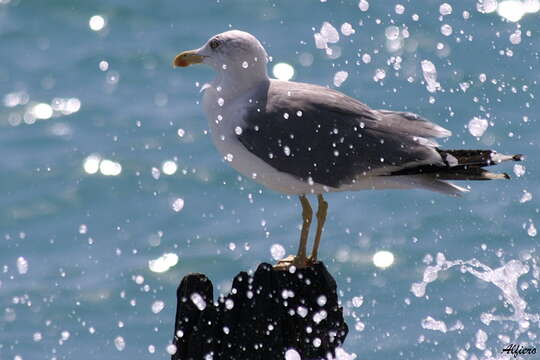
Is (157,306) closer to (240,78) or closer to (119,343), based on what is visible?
(119,343)

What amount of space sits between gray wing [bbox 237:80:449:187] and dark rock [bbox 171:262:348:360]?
1.16m

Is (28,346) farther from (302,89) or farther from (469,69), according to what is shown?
(469,69)

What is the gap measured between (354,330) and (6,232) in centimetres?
271

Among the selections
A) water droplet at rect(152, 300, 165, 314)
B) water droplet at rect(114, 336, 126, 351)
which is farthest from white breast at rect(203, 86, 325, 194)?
water droplet at rect(152, 300, 165, 314)

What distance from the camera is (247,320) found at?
433 centimetres

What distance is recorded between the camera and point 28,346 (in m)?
7.80

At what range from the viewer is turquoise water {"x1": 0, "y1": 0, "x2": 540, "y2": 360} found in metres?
7.98

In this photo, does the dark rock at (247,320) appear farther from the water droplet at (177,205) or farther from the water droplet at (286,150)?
the water droplet at (177,205)

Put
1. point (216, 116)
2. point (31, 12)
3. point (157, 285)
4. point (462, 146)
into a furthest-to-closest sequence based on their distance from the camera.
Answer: point (31, 12) < point (462, 146) < point (157, 285) < point (216, 116)

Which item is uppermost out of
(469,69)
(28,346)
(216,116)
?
(216,116)

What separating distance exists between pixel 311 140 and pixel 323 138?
6 centimetres

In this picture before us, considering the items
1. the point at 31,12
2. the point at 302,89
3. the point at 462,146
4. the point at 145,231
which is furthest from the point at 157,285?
the point at 31,12

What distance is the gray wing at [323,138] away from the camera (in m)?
5.46

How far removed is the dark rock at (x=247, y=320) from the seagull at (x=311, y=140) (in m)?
1.02
